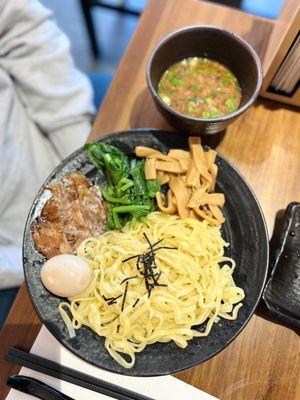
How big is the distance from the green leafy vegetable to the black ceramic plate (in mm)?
44

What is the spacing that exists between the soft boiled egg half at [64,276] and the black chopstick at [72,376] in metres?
0.24

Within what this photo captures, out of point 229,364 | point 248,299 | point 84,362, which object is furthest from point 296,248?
point 84,362

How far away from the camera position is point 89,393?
46.1 inches

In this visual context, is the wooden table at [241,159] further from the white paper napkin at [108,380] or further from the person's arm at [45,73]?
the person's arm at [45,73]

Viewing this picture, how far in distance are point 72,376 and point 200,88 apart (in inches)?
44.7

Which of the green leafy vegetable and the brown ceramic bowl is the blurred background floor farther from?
the green leafy vegetable

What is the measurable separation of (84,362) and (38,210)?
1.79 ft

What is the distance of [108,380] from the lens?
1183mm

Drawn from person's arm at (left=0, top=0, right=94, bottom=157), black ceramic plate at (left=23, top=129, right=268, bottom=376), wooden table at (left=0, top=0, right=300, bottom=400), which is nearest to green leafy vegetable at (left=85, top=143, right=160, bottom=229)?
black ceramic plate at (left=23, top=129, right=268, bottom=376)

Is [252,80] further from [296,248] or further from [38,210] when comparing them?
[38,210]

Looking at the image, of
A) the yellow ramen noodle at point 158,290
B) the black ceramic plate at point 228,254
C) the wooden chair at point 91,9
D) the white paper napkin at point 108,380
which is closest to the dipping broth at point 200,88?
the black ceramic plate at point 228,254

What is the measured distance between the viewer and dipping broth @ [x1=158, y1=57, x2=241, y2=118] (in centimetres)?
135

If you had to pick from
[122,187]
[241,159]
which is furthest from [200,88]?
[122,187]

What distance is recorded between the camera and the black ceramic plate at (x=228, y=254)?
3.69 feet
